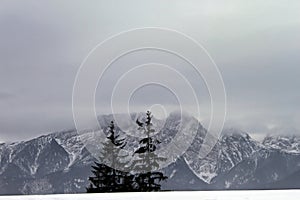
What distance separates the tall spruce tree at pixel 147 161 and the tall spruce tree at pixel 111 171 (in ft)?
2.28

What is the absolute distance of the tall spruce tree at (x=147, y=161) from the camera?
28453 millimetres

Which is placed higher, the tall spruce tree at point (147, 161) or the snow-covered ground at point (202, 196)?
the tall spruce tree at point (147, 161)

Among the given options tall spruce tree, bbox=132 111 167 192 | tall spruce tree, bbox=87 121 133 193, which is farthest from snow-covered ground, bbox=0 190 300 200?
tall spruce tree, bbox=132 111 167 192

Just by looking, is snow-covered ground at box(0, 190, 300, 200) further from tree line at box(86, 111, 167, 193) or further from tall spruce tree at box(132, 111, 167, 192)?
tall spruce tree at box(132, 111, 167, 192)

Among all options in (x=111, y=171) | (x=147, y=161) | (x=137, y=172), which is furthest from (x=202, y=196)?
(x=111, y=171)

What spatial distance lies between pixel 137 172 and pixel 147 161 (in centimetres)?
82

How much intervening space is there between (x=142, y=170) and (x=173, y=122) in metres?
5.51

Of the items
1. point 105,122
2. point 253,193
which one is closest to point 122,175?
point 105,122

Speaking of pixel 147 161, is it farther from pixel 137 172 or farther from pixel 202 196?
pixel 202 196

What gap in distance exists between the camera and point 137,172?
29000mm

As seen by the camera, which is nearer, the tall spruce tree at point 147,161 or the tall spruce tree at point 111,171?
the tall spruce tree at point 111,171

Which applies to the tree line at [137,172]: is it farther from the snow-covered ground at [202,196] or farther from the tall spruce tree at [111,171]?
the snow-covered ground at [202,196]

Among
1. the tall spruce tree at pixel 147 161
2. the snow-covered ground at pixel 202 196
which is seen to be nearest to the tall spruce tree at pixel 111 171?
the tall spruce tree at pixel 147 161

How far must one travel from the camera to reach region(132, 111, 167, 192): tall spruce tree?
93.4 feet
